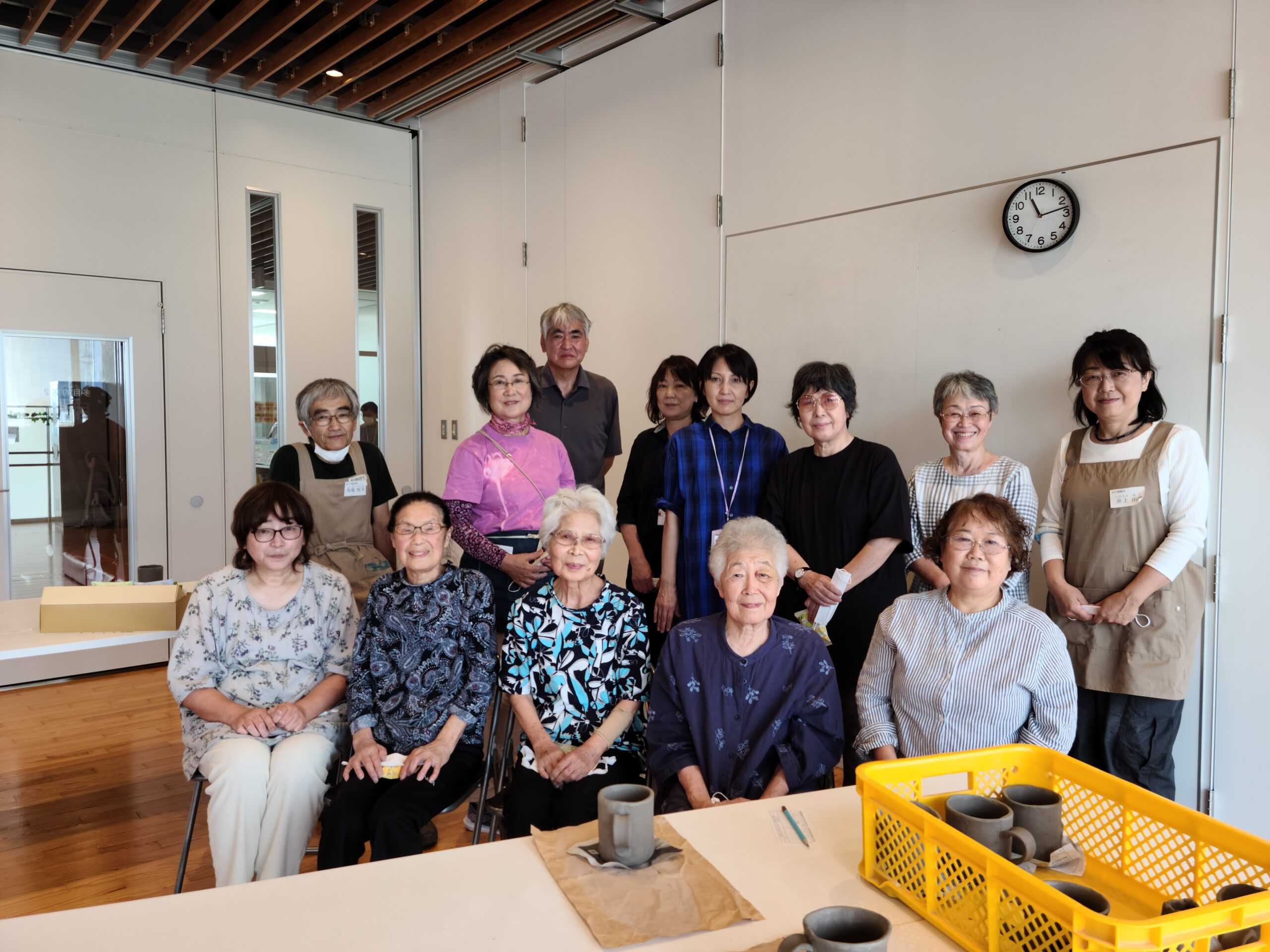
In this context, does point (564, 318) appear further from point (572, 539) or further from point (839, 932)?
point (839, 932)

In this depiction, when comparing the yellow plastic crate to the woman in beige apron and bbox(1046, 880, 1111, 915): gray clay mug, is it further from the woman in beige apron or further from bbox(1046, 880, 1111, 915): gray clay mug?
the woman in beige apron

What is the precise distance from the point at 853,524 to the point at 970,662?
3.10 ft

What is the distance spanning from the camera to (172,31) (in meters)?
4.88

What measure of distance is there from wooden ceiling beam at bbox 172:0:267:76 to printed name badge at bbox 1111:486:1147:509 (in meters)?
4.31

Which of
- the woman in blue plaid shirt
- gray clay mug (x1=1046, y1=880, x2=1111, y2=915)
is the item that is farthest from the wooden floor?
gray clay mug (x1=1046, y1=880, x2=1111, y2=915)

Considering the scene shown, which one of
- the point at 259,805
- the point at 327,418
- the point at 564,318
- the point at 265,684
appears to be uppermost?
the point at 564,318

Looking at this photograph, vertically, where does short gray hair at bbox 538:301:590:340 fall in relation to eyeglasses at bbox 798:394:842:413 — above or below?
above

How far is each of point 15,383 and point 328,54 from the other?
2.53m

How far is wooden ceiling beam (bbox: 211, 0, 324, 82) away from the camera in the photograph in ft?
15.4

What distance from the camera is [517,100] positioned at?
583 centimetres

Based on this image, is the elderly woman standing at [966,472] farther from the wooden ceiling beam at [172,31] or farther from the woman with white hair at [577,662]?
the wooden ceiling beam at [172,31]

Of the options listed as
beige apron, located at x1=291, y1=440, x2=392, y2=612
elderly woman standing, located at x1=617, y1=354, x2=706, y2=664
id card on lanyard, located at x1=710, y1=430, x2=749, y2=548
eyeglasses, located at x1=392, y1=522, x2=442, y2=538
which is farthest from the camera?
elderly woman standing, located at x1=617, y1=354, x2=706, y2=664

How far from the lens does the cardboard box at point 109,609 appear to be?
3.09 metres

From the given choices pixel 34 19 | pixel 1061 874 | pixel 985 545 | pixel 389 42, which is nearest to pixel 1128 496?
pixel 985 545
